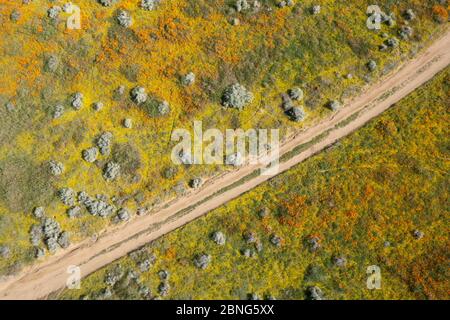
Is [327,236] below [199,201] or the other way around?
below

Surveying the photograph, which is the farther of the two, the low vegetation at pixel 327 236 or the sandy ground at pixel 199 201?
the sandy ground at pixel 199 201

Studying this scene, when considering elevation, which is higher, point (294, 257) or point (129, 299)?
point (294, 257)

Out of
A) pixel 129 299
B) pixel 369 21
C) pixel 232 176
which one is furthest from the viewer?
pixel 369 21

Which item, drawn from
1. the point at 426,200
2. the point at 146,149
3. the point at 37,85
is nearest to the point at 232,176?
the point at 146,149

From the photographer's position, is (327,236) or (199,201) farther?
(199,201)

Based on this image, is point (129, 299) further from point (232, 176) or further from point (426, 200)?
point (426, 200)

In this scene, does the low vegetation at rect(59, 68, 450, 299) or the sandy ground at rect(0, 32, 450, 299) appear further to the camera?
the sandy ground at rect(0, 32, 450, 299)

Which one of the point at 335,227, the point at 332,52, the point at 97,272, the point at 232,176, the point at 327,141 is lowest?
the point at 97,272

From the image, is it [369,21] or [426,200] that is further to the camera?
[369,21]
